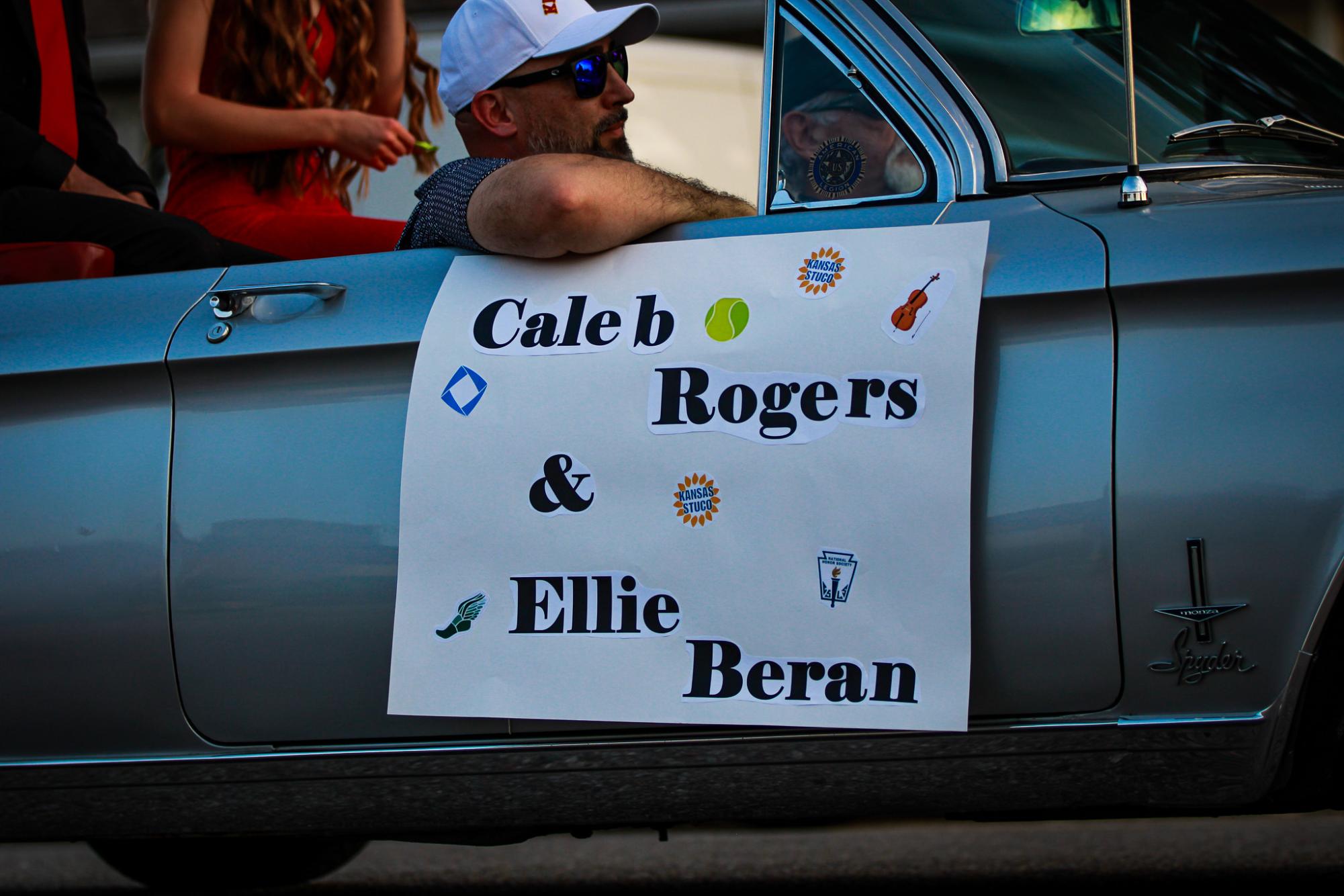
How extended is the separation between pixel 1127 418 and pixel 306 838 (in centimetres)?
226

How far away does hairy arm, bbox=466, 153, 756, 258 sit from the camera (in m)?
2.16

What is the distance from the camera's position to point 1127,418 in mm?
1942

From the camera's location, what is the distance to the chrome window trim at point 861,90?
2227 millimetres

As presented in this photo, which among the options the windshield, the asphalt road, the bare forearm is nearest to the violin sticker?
the windshield

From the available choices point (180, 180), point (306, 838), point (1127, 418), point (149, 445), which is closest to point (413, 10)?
point (180, 180)

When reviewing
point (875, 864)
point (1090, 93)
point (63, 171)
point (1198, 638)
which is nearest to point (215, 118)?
point (63, 171)

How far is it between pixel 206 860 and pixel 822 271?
2124 mm

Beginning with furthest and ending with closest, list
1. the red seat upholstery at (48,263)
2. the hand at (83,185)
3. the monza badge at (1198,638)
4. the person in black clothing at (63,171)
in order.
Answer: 1. the hand at (83,185)
2. the person in black clothing at (63,171)
3. the red seat upholstery at (48,263)
4. the monza badge at (1198,638)

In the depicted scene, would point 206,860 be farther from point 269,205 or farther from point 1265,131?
point 1265,131

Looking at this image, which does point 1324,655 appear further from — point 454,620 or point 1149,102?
point 454,620

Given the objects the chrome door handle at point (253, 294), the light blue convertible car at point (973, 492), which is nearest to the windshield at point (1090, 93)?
the light blue convertible car at point (973, 492)

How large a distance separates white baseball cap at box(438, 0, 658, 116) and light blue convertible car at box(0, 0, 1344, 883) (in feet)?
1.62

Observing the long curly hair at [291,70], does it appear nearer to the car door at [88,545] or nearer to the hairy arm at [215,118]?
the hairy arm at [215,118]

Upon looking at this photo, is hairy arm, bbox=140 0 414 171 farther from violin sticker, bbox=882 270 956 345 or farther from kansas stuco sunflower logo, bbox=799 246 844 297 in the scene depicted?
violin sticker, bbox=882 270 956 345
